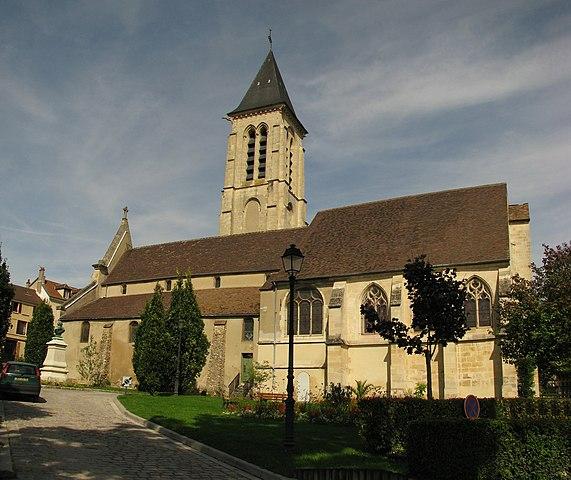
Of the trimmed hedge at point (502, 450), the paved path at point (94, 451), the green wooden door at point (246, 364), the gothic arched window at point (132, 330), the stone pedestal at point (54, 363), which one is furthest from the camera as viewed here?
the gothic arched window at point (132, 330)

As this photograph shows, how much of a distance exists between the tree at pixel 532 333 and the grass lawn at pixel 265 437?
8.44 metres

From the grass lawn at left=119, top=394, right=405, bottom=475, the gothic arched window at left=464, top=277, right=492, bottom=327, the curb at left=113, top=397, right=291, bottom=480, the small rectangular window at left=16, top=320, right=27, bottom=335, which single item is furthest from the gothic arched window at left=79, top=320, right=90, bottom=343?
the small rectangular window at left=16, top=320, right=27, bottom=335

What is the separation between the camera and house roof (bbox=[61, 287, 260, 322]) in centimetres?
3491

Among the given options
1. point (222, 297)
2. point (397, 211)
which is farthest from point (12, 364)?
point (397, 211)

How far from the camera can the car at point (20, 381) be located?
1919 centimetres

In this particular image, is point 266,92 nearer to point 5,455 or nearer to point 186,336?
point 186,336

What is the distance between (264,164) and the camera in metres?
53.4

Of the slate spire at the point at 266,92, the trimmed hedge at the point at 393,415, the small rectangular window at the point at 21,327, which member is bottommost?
the trimmed hedge at the point at 393,415

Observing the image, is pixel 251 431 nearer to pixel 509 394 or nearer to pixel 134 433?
pixel 134 433

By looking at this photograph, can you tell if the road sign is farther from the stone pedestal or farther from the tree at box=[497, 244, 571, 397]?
the stone pedestal

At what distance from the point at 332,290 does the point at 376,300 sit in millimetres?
2331

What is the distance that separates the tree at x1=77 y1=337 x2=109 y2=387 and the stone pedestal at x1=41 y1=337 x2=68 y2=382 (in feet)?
18.8

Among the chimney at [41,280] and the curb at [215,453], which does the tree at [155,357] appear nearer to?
the curb at [215,453]

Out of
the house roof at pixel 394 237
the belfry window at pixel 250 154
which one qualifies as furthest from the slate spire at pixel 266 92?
the house roof at pixel 394 237
